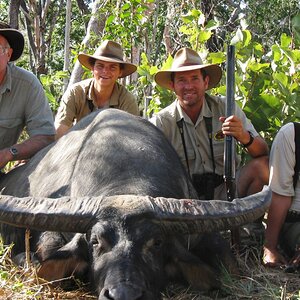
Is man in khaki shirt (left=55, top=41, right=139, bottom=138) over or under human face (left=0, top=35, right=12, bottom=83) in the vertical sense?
under

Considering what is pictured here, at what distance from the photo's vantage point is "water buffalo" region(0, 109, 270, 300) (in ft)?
11.7

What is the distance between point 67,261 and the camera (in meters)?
4.00

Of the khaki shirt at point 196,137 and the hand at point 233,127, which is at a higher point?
the hand at point 233,127

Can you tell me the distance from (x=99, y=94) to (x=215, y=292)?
345 centimetres

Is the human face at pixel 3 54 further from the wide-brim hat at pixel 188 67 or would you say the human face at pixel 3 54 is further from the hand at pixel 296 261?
the hand at pixel 296 261

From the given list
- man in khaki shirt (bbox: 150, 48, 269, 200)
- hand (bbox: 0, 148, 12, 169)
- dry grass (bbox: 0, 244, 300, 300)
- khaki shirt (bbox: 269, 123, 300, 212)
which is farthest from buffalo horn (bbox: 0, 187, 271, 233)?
man in khaki shirt (bbox: 150, 48, 269, 200)

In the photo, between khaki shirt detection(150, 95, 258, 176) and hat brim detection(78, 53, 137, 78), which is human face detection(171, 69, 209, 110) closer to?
khaki shirt detection(150, 95, 258, 176)

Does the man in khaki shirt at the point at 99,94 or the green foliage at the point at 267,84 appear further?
the man in khaki shirt at the point at 99,94

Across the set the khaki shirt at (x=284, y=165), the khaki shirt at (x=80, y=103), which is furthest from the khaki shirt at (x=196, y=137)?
the khaki shirt at (x=80, y=103)

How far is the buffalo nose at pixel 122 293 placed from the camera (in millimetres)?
3234

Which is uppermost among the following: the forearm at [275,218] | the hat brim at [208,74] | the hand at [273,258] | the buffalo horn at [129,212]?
the hat brim at [208,74]

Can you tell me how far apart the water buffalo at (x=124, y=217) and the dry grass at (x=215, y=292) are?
0.10 m

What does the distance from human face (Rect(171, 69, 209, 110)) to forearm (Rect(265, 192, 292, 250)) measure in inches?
50.2

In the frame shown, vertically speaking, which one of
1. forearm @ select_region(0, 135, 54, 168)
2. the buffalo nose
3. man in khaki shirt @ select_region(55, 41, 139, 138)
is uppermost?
man in khaki shirt @ select_region(55, 41, 139, 138)
